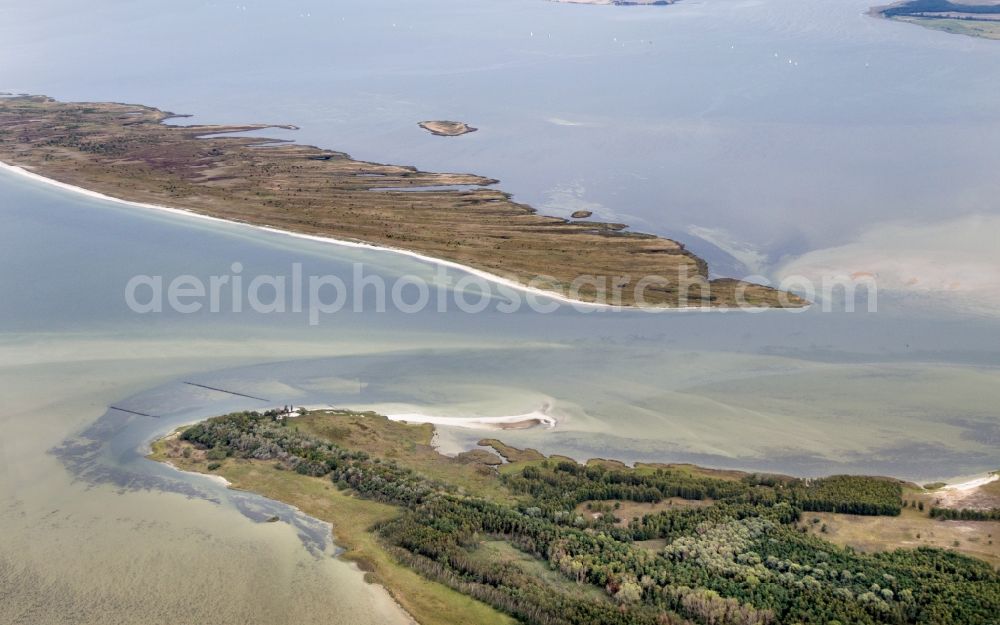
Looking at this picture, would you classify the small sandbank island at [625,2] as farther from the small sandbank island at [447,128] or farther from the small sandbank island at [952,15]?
the small sandbank island at [447,128]

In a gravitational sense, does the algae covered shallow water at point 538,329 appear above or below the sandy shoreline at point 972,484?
above

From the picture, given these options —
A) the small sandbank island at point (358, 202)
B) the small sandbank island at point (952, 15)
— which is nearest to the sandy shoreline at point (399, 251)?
the small sandbank island at point (358, 202)

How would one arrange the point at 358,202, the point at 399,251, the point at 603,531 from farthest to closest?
the point at 358,202
the point at 399,251
the point at 603,531

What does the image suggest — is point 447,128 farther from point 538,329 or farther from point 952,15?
point 952,15

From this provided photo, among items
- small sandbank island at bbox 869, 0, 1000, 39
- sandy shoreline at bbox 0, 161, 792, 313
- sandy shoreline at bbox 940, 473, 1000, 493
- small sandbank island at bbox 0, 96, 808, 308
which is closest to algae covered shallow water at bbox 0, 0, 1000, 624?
sandy shoreline at bbox 940, 473, 1000, 493

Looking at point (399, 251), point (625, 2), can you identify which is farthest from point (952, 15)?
point (399, 251)

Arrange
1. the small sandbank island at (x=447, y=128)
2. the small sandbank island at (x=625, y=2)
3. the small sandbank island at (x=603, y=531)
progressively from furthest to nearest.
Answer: the small sandbank island at (x=625, y=2)
the small sandbank island at (x=447, y=128)
the small sandbank island at (x=603, y=531)

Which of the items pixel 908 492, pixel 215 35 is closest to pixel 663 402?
pixel 908 492

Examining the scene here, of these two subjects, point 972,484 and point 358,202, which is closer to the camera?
point 972,484
